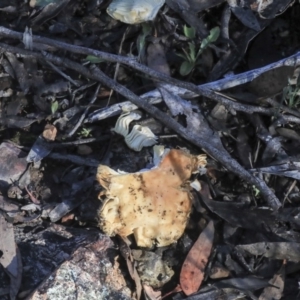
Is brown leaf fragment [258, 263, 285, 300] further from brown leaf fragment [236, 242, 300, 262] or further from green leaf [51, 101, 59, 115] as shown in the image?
green leaf [51, 101, 59, 115]

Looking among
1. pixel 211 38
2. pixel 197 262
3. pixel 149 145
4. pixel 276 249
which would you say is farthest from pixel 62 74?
pixel 276 249

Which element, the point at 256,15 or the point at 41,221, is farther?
the point at 256,15

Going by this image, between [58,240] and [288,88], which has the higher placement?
[288,88]

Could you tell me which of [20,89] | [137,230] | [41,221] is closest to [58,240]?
[41,221]

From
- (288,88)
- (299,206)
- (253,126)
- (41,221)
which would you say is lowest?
(41,221)

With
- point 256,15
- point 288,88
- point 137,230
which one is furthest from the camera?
point 256,15

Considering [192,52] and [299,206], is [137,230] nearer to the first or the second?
[299,206]

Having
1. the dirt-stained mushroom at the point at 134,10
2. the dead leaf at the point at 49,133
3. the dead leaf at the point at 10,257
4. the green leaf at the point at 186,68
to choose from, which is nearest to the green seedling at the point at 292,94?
the green leaf at the point at 186,68

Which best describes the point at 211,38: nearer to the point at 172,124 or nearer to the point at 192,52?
the point at 192,52
